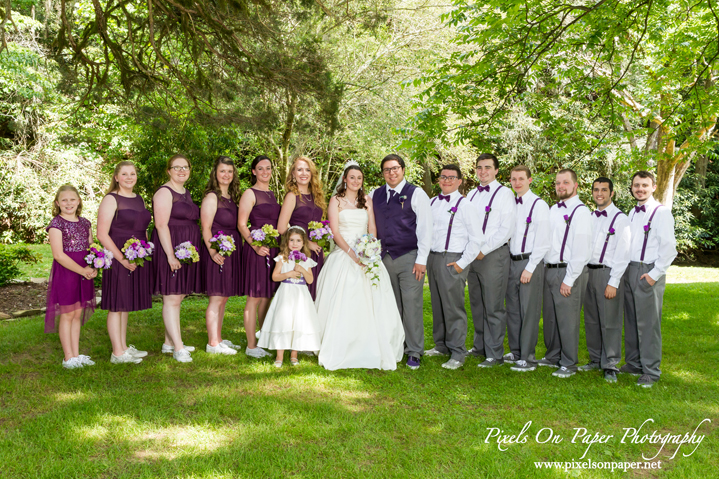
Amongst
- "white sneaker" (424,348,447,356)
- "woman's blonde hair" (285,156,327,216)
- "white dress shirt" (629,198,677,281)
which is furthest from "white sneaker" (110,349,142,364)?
"white dress shirt" (629,198,677,281)

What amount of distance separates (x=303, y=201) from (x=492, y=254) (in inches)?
88.9

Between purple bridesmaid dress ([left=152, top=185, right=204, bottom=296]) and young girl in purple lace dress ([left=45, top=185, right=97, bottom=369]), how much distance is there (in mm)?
659

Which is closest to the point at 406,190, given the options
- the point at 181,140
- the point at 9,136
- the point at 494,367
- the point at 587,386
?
the point at 494,367

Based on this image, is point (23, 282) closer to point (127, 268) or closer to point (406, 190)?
point (127, 268)

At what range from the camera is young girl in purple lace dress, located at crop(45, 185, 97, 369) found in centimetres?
560

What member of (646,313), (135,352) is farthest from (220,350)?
(646,313)

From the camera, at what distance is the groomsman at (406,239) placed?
6250 mm

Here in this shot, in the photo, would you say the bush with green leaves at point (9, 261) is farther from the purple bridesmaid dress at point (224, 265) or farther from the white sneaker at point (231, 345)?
the purple bridesmaid dress at point (224, 265)

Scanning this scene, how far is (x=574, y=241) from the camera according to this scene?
585 centimetres

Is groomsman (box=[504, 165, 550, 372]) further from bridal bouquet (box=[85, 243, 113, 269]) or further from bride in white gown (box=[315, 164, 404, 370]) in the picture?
bridal bouquet (box=[85, 243, 113, 269])

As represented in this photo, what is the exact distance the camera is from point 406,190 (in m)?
6.34

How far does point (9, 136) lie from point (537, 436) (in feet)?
73.6

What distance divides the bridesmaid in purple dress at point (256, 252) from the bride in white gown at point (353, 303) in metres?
0.64

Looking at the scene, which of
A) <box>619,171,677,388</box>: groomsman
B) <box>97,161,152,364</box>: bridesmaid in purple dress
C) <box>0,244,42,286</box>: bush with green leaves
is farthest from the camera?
<box>0,244,42,286</box>: bush with green leaves
